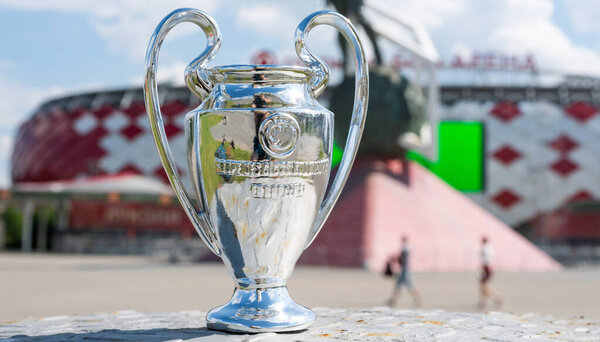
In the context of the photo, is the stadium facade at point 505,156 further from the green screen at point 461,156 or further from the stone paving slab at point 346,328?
the stone paving slab at point 346,328

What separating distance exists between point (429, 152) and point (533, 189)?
13343mm

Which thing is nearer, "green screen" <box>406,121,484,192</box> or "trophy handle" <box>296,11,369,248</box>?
"trophy handle" <box>296,11,369,248</box>

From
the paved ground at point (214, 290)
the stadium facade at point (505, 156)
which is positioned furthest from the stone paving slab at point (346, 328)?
the stadium facade at point (505, 156)

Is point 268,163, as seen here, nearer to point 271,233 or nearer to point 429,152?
point 271,233

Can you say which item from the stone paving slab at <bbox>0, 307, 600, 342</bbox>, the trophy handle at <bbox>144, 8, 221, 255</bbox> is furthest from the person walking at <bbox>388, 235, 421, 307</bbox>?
the trophy handle at <bbox>144, 8, 221, 255</bbox>

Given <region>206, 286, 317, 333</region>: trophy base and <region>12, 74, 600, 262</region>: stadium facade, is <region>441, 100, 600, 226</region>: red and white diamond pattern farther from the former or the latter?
<region>206, 286, 317, 333</region>: trophy base

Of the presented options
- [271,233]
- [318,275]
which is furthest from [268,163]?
[318,275]

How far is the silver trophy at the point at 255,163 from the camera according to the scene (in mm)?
3336

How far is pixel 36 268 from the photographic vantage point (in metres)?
16.9

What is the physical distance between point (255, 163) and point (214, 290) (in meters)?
7.85

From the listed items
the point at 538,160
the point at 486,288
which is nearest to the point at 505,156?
the point at 538,160

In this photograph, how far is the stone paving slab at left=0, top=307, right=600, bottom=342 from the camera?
346 centimetres

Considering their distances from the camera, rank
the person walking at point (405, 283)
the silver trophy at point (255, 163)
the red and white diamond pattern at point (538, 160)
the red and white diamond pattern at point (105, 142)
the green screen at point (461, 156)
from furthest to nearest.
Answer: the red and white diamond pattern at point (105, 142), the green screen at point (461, 156), the red and white diamond pattern at point (538, 160), the person walking at point (405, 283), the silver trophy at point (255, 163)

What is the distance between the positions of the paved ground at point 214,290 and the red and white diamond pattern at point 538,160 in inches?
585
